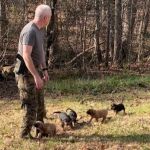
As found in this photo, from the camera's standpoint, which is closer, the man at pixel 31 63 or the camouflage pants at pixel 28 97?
the man at pixel 31 63

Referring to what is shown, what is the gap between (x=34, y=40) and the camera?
7.70 meters

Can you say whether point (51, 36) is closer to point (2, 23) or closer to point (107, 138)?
point (2, 23)

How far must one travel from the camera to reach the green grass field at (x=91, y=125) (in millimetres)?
7891

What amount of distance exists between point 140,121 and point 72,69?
987 centimetres

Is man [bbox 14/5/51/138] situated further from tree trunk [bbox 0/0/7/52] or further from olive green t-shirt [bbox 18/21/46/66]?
tree trunk [bbox 0/0/7/52]

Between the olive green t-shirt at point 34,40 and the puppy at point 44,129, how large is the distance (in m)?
1.06

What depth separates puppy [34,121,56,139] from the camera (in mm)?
8242

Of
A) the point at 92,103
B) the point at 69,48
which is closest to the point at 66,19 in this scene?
the point at 69,48

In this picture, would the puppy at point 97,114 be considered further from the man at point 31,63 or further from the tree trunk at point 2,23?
the tree trunk at point 2,23

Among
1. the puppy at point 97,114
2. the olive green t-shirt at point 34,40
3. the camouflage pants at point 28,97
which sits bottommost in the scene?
the puppy at point 97,114

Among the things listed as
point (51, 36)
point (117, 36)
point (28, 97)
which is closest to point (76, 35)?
point (117, 36)

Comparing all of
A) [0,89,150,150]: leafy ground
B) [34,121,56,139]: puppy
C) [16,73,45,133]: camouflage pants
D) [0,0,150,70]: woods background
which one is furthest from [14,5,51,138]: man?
[0,0,150,70]: woods background

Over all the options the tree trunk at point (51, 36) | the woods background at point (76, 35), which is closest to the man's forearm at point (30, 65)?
the woods background at point (76, 35)

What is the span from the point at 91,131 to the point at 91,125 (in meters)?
0.46
